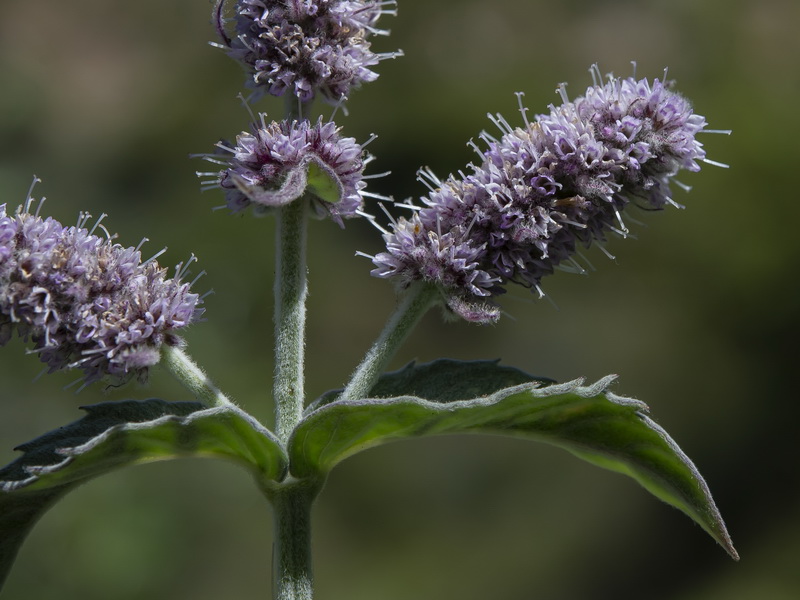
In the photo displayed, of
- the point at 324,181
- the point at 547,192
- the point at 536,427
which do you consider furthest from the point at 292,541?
the point at 547,192

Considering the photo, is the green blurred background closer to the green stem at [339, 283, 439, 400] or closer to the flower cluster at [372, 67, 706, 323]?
the green stem at [339, 283, 439, 400]

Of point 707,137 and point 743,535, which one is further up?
point 707,137

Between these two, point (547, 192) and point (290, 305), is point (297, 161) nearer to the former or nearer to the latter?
point (290, 305)

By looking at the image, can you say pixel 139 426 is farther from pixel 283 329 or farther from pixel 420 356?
pixel 420 356

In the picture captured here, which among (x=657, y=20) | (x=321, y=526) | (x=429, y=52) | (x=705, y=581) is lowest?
(x=321, y=526)

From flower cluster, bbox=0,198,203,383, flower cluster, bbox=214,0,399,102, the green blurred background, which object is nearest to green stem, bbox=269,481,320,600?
flower cluster, bbox=0,198,203,383

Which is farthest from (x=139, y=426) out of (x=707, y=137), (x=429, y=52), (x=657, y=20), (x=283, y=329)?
(x=657, y=20)
